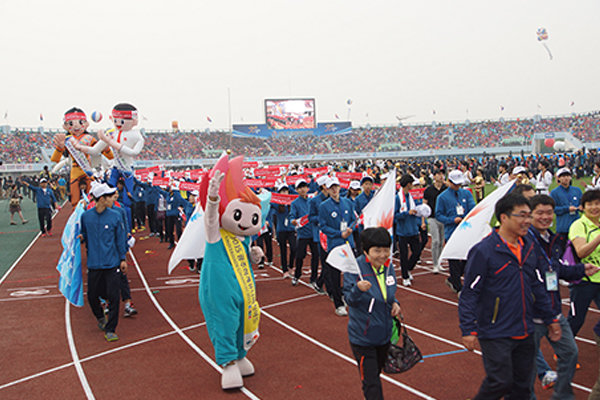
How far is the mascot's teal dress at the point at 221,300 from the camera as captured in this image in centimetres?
501

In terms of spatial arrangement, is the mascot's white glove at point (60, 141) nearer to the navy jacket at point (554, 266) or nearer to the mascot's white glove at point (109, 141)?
the mascot's white glove at point (109, 141)

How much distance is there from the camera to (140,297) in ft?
30.3

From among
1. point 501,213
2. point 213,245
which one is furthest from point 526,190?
point 213,245

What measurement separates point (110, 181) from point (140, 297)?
8.26ft

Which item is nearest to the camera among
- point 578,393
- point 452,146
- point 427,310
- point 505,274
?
point 505,274

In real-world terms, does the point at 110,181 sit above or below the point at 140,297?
above

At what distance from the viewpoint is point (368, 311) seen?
392cm

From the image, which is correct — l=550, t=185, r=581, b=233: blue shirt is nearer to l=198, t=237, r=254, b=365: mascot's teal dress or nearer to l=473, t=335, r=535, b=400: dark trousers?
l=473, t=335, r=535, b=400: dark trousers

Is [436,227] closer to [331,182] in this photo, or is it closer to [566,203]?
[566,203]

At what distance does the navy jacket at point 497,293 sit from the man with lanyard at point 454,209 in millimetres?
4576

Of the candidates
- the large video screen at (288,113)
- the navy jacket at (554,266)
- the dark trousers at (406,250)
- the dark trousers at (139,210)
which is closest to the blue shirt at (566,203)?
the dark trousers at (406,250)

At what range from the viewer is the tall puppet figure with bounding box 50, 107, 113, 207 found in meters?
9.77

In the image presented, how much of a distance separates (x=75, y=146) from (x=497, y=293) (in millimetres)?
8555

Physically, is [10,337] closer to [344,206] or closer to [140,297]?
[140,297]
